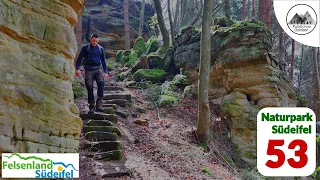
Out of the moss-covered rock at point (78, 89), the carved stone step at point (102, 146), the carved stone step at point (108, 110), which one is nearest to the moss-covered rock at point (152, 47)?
the moss-covered rock at point (78, 89)

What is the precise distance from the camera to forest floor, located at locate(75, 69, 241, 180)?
7.57 m

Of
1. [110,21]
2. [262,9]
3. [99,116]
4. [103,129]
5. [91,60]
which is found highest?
[110,21]

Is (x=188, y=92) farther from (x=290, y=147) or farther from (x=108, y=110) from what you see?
(x=290, y=147)

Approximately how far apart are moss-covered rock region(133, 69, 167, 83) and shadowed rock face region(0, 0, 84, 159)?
9.91 meters

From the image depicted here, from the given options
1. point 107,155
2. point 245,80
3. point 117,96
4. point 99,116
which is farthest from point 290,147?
point 245,80

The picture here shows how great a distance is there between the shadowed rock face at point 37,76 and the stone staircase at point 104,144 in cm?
134

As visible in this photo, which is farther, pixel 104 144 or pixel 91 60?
pixel 91 60

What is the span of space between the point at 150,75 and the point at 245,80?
5.16m

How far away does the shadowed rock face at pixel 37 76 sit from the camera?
415 cm

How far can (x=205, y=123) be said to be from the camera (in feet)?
34.1

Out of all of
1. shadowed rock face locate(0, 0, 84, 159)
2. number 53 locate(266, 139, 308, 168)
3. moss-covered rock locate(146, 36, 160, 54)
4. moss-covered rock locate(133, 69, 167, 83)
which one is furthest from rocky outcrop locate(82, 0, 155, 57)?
number 53 locate(266, 139, 308, 168)

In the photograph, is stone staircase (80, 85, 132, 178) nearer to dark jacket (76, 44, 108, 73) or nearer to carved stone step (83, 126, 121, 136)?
carved stone step (83, 126, 121, 136)

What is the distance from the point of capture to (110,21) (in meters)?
27.6

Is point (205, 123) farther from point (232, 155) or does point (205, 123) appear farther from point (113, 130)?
point (113, 130)
